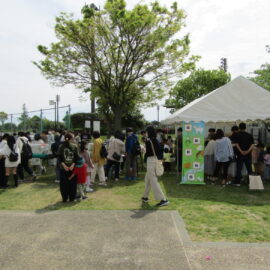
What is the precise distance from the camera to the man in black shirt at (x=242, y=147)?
25.7 ft

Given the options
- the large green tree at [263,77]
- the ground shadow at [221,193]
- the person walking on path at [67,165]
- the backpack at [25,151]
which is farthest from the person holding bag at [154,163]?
the large green tree at [263,77]

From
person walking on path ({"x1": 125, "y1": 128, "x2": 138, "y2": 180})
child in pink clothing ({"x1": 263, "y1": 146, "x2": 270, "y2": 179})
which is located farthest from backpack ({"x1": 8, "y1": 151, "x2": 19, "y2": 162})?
child in pink clothing ({"x1": 263, "y1": 146, "x2": 270, "y2": 179})

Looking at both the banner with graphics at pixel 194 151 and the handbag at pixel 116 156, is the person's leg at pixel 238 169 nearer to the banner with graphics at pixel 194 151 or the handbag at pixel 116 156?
the banner with graphics at pixel 194 151

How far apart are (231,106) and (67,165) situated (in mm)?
5757

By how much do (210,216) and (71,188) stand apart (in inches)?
130

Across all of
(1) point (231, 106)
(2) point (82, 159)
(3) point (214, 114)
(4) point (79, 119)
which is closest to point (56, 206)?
(2) point (82, 159)

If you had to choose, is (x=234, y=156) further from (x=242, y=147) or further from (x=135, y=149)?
(x=135, y=149)

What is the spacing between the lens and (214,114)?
861 centimetres

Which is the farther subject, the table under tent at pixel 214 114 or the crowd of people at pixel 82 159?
the table under tent at pixel 214 114

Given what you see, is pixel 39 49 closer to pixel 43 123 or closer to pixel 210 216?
pixel 43 123

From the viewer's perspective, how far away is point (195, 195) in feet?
22.7

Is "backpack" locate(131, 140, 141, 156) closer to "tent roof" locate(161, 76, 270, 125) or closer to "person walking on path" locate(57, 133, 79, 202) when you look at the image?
"tent roof" locate(161, 76, 270, 125)

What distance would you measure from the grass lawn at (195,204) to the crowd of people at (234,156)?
588mm

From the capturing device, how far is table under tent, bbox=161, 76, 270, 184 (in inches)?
318
